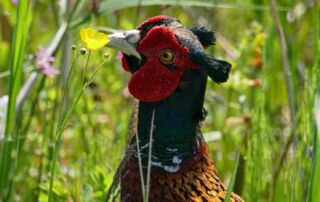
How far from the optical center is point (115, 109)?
4.17m

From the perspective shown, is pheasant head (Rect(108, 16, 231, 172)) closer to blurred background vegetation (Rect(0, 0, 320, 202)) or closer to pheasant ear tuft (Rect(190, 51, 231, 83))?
pheasant ear tuft (Rect(190, 51, 231, 83))

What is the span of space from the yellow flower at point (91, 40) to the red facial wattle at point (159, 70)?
331 millimetres

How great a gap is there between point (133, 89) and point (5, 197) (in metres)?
0.82

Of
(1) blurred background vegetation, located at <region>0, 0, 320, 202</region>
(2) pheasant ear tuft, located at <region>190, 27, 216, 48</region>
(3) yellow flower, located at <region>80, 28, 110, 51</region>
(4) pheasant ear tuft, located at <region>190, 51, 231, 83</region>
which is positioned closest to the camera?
(3) yellow flower, located at <region>80, 28, 110, 51</region>

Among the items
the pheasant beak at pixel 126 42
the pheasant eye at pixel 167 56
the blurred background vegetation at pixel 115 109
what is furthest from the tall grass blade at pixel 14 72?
the pheasant eye at pixel 167 56

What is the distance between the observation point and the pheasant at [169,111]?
2.48m

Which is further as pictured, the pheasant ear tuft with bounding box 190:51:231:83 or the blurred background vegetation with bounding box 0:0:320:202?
the blurred background vegetation with bounding box 0:0:320:202

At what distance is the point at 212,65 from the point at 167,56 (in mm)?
137

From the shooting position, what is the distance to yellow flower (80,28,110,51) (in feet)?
6.98

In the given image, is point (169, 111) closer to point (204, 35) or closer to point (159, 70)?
point (159, 70)

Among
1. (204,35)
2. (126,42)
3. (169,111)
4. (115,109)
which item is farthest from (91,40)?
(115,109)

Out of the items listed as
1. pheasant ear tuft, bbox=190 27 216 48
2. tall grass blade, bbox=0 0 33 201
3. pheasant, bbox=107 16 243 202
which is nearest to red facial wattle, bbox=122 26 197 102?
pheasant, bbox=107 16 243 202

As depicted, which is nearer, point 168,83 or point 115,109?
point 168,83

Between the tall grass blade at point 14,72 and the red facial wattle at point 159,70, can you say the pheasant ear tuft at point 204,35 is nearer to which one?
the red facial wattle at point 159,70
